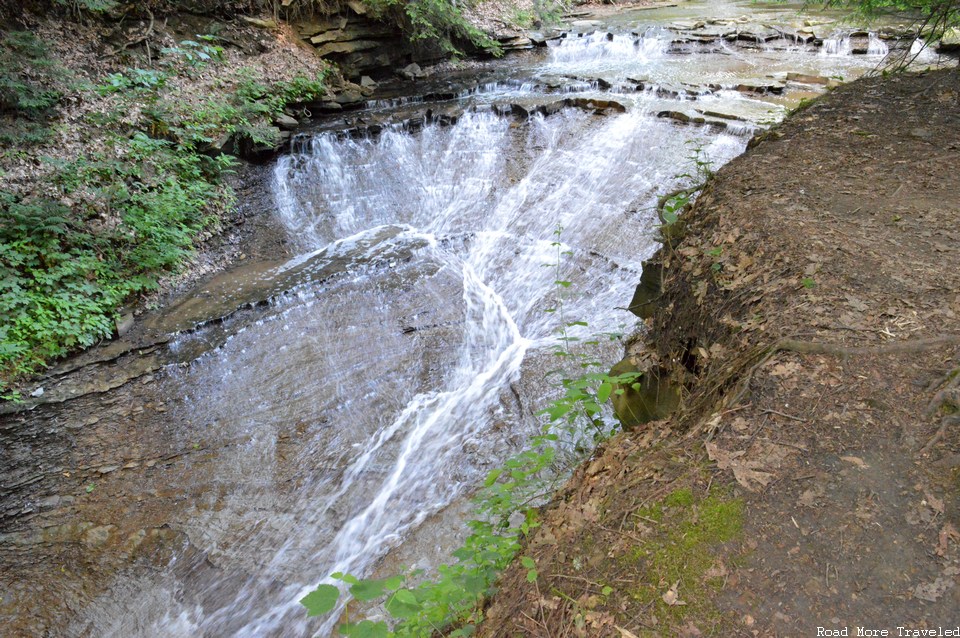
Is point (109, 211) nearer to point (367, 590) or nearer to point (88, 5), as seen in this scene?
point (88, 5)

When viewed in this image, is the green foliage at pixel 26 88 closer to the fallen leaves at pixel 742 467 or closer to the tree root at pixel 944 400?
the fallen leaves at pixel 742 467

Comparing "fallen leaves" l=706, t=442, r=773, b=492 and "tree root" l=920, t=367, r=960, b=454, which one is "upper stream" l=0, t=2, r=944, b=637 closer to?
"fallen leaves" l=706, t=442, r=773, b=492

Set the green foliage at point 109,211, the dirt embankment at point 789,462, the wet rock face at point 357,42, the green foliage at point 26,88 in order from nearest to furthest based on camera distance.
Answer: the dirt embankment at point 789,462 → the green foliage at point 109,211 → the green foliage at point 26,88 → the wet rock face at point 357,42

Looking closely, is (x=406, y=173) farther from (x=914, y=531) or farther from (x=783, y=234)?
(x=914, y=531)

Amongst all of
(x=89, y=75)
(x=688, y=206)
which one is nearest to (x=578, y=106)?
(x=688, y=206)

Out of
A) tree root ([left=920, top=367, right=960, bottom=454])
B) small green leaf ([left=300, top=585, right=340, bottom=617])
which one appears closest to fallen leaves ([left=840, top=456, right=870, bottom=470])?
tree root ([left=920, top=367, right=960, bottom=454])

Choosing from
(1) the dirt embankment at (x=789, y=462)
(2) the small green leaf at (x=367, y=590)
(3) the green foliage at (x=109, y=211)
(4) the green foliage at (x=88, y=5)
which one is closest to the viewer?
(1) the dirt embankment at (x=789, y=462)

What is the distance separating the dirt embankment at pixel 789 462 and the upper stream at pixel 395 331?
235 centimetres

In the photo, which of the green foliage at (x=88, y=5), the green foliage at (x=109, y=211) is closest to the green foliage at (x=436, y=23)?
the green foliage at (x=109, y=211)

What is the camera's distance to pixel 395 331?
6816mm

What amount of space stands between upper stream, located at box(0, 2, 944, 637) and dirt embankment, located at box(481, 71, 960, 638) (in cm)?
235

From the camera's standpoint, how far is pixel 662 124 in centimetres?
990

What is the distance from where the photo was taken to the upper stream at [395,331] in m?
4.46

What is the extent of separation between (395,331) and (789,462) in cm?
520
